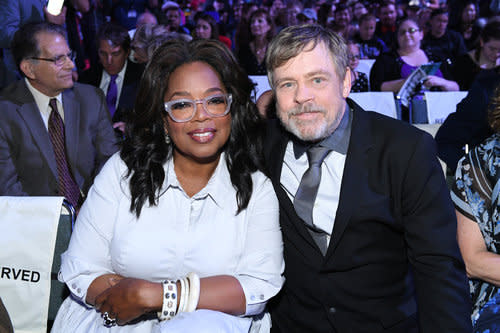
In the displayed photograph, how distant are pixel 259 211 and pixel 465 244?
798 mm

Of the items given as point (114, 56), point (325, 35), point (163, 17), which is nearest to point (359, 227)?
point (325, 35)

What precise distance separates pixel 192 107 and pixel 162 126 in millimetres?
232

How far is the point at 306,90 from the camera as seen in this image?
5.96 ft

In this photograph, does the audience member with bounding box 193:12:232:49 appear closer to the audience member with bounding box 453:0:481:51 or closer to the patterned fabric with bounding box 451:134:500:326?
the audience member with bounding box 453:0:481:51

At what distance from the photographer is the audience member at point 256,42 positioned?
615cm

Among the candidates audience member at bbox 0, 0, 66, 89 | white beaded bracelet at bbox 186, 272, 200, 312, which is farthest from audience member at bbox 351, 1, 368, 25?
white beaded bracelet at bbox 186, 272, 200, 312

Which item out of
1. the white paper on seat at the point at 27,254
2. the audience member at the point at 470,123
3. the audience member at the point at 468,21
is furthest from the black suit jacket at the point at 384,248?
the audience member at the point at 468,21

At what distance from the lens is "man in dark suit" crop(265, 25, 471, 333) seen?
1.72 meters

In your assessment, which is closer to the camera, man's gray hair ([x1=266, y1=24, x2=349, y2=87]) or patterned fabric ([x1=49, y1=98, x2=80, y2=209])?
man's gray hair ([x1=266, y1=24, x2=349, y2=87])

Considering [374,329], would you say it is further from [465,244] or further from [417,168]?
[417,168]

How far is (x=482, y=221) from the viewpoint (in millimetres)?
1869

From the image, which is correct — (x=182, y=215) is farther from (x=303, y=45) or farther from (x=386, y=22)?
(x=386, y=22)

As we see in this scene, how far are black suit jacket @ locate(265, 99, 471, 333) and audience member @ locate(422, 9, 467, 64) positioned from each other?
627 centimetres

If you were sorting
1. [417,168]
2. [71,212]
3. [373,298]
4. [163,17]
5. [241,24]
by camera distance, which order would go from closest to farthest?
[417,168] → [373,298] → [71,212] → [241,24] → [163,17]
